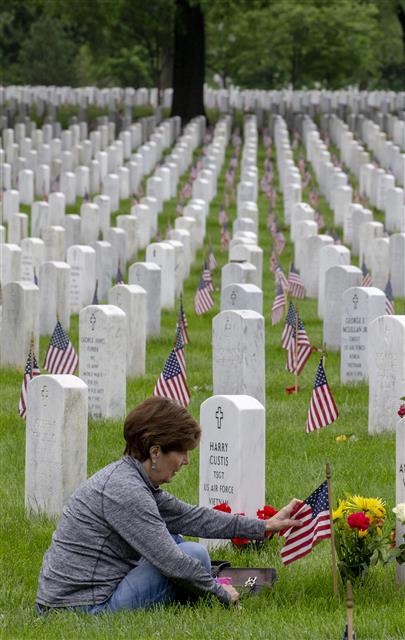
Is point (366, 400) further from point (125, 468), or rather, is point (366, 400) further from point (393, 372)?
point (125, 468)

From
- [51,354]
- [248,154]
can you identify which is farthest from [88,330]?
[248,154]

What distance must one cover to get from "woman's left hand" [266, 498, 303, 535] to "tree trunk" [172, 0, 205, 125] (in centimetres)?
3108

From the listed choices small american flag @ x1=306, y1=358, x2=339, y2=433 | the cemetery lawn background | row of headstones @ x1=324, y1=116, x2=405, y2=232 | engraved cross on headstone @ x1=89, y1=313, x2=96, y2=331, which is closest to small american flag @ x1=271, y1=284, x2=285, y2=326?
the cemetery lawn background

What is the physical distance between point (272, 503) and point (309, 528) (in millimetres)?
1767

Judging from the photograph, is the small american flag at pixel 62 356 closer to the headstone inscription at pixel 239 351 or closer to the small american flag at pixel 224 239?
the headstone inscription at pixel 239 351

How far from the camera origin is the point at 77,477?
374 inches

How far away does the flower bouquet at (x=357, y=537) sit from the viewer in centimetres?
775

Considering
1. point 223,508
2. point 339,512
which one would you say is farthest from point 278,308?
point 339,512

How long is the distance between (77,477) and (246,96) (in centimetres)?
4239

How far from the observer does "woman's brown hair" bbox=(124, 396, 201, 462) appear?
7.27 m

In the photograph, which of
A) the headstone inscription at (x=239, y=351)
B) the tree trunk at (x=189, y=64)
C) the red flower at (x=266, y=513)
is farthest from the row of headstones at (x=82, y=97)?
the red flower at (x=266, y=513)

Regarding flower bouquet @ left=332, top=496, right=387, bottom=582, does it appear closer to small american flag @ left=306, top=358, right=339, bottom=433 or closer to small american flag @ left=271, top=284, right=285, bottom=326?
small american flag @ left=306, top=358, right=339, bottom=433

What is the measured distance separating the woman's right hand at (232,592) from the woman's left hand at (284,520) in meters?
0.38

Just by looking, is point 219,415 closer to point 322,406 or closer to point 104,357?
point 322,406
